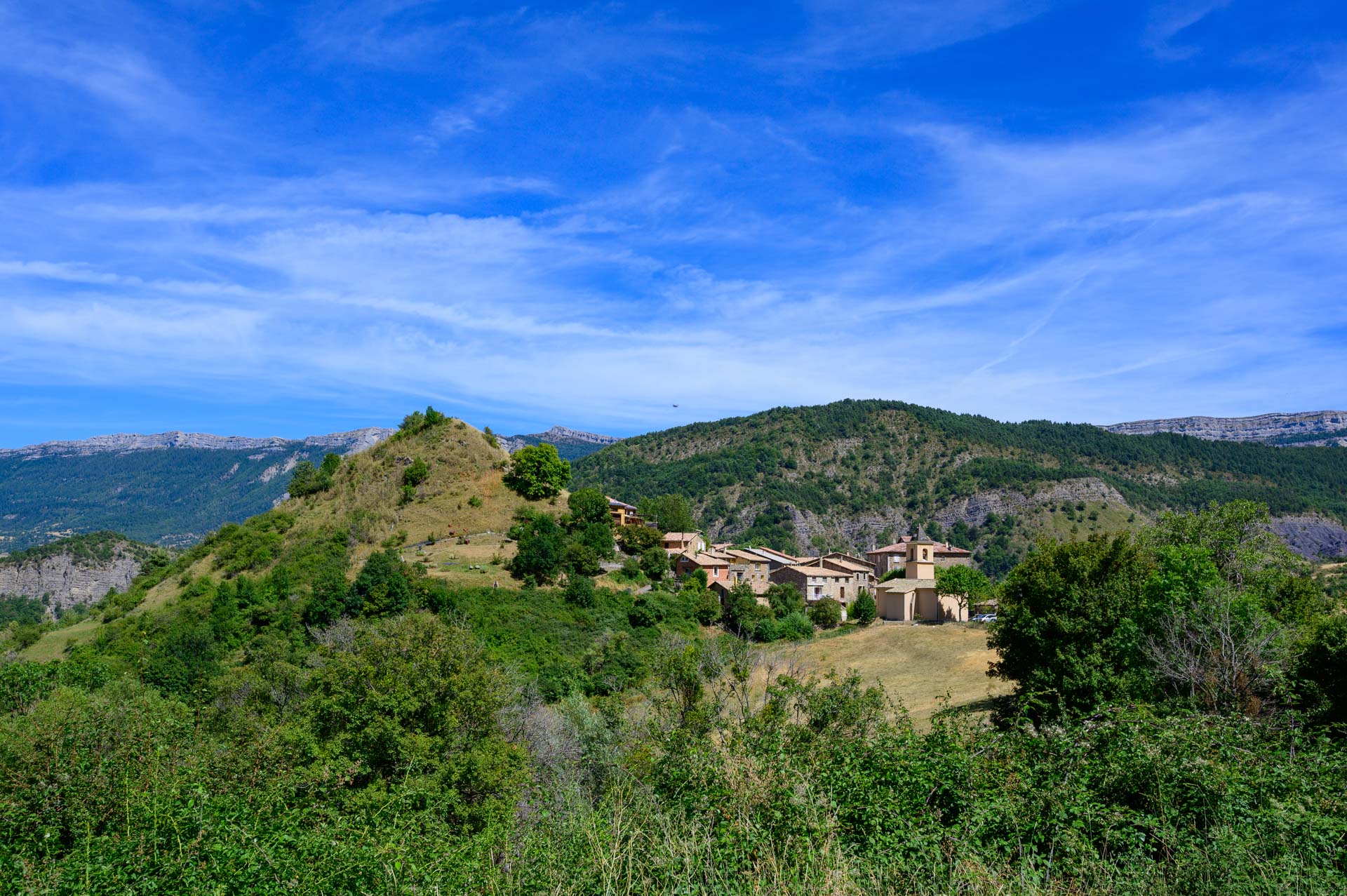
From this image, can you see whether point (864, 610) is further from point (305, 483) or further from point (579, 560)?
point (305, 483)

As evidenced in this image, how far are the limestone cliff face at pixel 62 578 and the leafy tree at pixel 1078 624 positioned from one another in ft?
426

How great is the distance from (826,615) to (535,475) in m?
25.0

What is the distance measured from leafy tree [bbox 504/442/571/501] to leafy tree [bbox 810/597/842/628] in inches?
868

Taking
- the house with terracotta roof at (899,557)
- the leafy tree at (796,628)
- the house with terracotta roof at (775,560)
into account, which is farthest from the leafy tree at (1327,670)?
the house with terracotta roof at (899,557)

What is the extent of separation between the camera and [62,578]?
11794 centimetres

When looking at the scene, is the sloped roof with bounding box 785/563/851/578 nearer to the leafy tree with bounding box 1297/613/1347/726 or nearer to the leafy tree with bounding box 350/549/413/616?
the leafy tree with bounding box 350/549/413/616

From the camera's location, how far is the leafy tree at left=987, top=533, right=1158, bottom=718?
20203 millimetres

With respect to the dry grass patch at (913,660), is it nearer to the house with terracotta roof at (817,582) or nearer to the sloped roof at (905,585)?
the sloped roof at (905,585)

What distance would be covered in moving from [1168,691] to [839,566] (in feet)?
172

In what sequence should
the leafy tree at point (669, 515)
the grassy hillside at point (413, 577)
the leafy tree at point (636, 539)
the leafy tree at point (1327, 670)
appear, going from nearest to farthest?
the leafy tree at point (1327, 670), the grassy hillside at point (413, 577), the leafy tree at point (636, 539), the leafy tree at point (669, 515)

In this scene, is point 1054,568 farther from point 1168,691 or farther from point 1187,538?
point 1187,538

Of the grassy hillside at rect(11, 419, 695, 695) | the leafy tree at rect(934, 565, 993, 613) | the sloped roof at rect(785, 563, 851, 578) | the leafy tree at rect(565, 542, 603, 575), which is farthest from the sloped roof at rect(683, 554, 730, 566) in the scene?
the leafy tree at rect(934, 565, 993, 613)

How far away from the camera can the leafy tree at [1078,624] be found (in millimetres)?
20203

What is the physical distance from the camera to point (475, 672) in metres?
18.9
